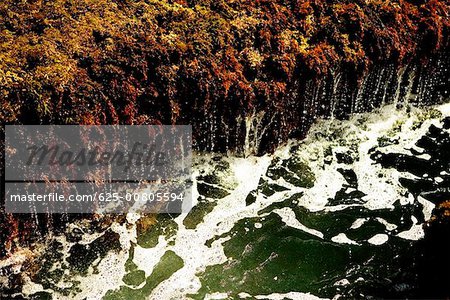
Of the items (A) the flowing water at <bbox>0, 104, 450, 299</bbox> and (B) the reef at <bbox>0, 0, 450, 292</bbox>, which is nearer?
(A) the flowing water at <bbox>0, 104, 450, 299</bbox>

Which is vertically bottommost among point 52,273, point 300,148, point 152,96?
point 52,273

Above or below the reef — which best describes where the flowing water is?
below

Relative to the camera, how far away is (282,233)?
660 centimetres

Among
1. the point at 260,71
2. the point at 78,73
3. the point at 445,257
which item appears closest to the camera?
the point at 445,257

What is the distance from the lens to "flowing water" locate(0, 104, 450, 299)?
589 centimetres

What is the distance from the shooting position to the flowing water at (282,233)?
589 cm

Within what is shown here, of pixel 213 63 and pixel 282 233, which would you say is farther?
pixel 213 63

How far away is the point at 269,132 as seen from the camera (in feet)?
25.1

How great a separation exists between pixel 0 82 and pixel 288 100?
406 centimetres

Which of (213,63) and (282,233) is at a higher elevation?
(213,63)

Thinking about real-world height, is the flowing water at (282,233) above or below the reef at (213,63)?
below

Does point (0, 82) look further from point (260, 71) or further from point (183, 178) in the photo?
point (260, 71)

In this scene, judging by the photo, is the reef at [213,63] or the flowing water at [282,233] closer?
the flowing water at [282,233]

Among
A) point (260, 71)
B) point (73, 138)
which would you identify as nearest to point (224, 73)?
point (260, 71)
